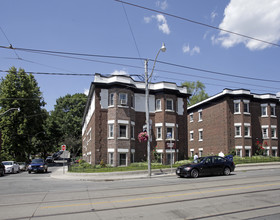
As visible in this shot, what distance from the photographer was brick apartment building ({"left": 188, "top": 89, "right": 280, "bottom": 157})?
3272 cm

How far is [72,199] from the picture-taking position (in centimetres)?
988

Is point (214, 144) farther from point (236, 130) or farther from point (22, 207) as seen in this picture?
point (22, 207)

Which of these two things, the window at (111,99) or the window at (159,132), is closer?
the window at (111,99)

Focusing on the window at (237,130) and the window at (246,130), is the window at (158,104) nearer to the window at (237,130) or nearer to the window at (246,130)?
the window at (237,130)

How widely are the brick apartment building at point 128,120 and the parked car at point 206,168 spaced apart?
7801 mm

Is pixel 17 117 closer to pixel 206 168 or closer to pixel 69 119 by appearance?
pixel 69 119

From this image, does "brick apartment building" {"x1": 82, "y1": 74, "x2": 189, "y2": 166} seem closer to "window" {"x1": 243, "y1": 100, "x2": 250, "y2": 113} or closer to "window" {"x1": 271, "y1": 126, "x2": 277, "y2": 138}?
"window" {"x1": 243, "y1": 100, "x2": 250, "y2": 113}

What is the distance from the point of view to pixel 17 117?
41.9 m

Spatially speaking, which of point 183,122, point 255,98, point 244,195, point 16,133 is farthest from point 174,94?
point 16,133

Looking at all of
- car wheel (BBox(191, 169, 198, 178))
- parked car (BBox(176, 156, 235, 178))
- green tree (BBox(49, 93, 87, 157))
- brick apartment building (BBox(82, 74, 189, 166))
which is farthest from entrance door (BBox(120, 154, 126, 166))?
green tree (BBox(49, 93, 87, 157))

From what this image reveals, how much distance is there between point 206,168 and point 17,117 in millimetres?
34829

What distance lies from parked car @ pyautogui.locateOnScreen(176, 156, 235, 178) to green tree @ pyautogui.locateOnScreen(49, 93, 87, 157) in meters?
44.9

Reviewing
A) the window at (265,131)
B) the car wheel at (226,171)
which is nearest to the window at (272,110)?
the window at (265,131)

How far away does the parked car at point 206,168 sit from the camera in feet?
56.0
